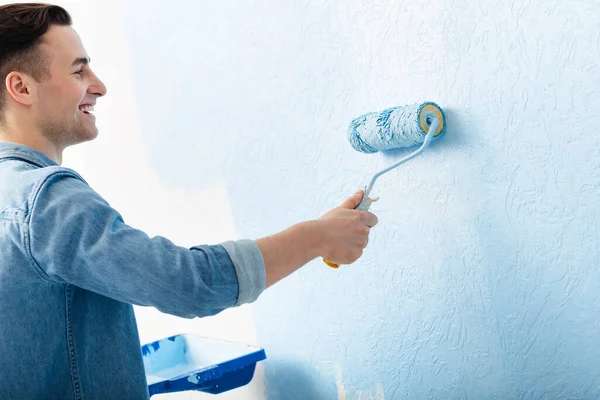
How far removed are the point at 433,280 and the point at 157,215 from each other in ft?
2.80

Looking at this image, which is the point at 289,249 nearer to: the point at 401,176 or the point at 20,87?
the point at 401,176

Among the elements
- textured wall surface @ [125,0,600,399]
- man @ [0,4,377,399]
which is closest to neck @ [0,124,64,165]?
man @ [0,4,377,399]

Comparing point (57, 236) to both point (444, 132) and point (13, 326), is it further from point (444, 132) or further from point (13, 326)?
point (444, 132)

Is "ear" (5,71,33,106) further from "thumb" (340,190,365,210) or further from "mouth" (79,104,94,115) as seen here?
"thumb" (340,190,365,210)

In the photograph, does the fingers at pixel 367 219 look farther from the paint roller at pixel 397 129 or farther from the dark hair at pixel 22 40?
the dark hair at pixel 22 40

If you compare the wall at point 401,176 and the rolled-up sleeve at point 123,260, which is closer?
the rolled-up sleeve at point 123,260

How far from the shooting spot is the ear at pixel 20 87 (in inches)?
41.2

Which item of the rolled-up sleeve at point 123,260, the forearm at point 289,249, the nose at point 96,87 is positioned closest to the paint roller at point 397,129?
the forearm at point 289,249

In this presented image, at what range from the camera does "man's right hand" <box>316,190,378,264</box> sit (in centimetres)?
96

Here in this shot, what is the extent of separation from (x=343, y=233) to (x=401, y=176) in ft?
0.95

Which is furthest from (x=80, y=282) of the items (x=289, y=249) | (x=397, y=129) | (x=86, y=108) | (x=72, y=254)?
(x=397, y=129)

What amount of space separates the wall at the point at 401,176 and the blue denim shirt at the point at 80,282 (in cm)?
41

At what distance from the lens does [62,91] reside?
3.54 ft

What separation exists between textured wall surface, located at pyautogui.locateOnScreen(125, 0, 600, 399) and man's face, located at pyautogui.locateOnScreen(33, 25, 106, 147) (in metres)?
0.43
